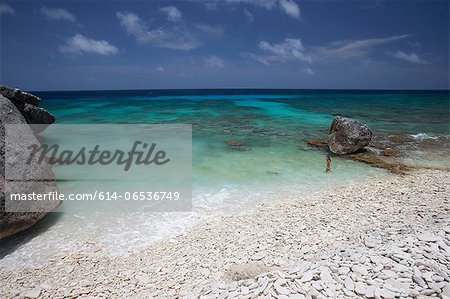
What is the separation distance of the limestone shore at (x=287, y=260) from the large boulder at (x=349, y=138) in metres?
6.83

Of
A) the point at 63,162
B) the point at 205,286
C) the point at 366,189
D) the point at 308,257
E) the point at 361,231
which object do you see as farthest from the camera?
the point at 63,162

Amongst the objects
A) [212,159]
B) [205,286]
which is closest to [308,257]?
[205,286]

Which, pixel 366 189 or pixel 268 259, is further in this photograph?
pixel 366 189

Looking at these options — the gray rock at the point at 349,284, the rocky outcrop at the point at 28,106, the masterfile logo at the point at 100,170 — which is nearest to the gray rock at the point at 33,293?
the masterfile logo at the point at 100,170

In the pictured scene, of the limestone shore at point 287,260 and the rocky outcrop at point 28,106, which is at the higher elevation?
the rocky outcrop at point 28,106

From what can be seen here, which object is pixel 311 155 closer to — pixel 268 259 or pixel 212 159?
pixel 212 159

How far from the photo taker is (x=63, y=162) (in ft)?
49.0

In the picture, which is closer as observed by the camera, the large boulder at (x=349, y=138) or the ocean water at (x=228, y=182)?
the ocean water at (x=228, y=182)

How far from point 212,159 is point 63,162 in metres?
8.10

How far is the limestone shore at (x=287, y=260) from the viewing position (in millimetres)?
4863

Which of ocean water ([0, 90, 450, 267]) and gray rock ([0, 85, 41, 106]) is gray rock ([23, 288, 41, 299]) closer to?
ocean water ([0, 90, 450, 267])

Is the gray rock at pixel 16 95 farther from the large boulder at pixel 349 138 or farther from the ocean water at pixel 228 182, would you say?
the large boulder at pixel 349 138

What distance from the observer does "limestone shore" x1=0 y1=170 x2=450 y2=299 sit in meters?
4.86

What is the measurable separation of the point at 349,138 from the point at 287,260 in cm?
1200
